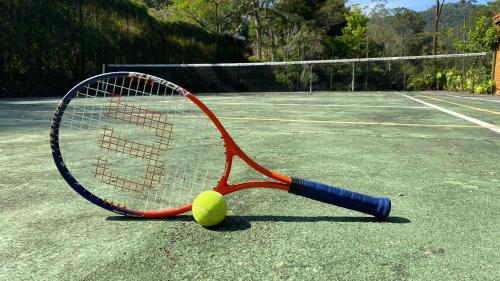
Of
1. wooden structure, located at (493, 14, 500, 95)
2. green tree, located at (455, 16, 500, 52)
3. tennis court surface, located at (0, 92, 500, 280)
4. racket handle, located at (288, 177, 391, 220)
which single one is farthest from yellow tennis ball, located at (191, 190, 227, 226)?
green tree, located at (455, 16, 500, 52)

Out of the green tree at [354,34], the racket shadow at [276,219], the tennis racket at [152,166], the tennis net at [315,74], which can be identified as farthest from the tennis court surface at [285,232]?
the green tree at [354,34]

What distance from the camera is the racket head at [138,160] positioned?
9.19 ft

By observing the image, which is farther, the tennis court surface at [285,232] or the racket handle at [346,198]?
the racket handle at [346,198]

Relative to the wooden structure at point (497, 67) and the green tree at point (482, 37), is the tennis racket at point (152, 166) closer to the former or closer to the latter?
the wooden structure at point (497, 67)

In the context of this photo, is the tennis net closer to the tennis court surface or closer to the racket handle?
the tennis court surface

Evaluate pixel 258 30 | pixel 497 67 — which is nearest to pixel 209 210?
pixel 497 67

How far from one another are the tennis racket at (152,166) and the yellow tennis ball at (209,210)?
0.17m

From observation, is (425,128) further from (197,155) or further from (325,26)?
(325,26)

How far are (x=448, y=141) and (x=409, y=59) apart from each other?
20.1 meters

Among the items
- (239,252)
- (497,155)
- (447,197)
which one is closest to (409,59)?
(497,155)

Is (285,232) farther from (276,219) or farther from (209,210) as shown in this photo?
(209,210)

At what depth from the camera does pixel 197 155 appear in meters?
5.02

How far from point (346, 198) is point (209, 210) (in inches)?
36.3

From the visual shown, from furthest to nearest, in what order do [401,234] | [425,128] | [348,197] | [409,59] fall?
[409,59] → [425,128] → [348,197] → [401,234]
